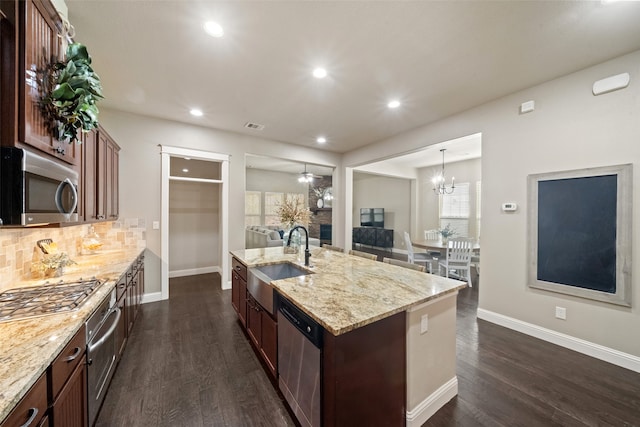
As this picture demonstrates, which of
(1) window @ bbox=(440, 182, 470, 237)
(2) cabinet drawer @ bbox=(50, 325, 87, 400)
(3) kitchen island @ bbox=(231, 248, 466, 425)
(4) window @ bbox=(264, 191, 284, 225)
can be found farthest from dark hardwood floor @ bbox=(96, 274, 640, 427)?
(4) window @ bbox=(264, 191, 284, 225)

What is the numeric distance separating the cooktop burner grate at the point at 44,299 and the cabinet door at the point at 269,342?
1.21 m

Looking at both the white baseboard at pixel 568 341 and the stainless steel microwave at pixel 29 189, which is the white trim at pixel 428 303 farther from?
the stainless steel microwave at pixel 29 189

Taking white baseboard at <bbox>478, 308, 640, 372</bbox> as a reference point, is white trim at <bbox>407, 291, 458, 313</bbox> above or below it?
above

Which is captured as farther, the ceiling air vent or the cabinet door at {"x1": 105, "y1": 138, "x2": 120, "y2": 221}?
the ceiling air vent

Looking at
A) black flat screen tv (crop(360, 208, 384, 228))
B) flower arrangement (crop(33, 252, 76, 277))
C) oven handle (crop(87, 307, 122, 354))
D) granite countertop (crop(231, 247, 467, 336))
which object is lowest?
oven handle (crop(87, 307, 122, 354))

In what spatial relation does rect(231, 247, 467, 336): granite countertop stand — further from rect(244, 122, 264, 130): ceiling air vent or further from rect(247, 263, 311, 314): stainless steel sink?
rect(244, 122, 264, 130): ceiling air vent

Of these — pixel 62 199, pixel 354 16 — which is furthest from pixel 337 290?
pixel 354 16

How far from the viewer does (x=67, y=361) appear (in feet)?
3.77

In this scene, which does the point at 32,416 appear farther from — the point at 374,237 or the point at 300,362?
the point at 374,237

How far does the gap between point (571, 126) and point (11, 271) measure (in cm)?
523

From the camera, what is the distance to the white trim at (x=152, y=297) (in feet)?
12.5

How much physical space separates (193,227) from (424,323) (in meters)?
5.35

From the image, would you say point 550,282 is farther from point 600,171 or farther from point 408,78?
point 408,78

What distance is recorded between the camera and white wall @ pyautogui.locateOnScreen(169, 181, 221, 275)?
5.33 meters
